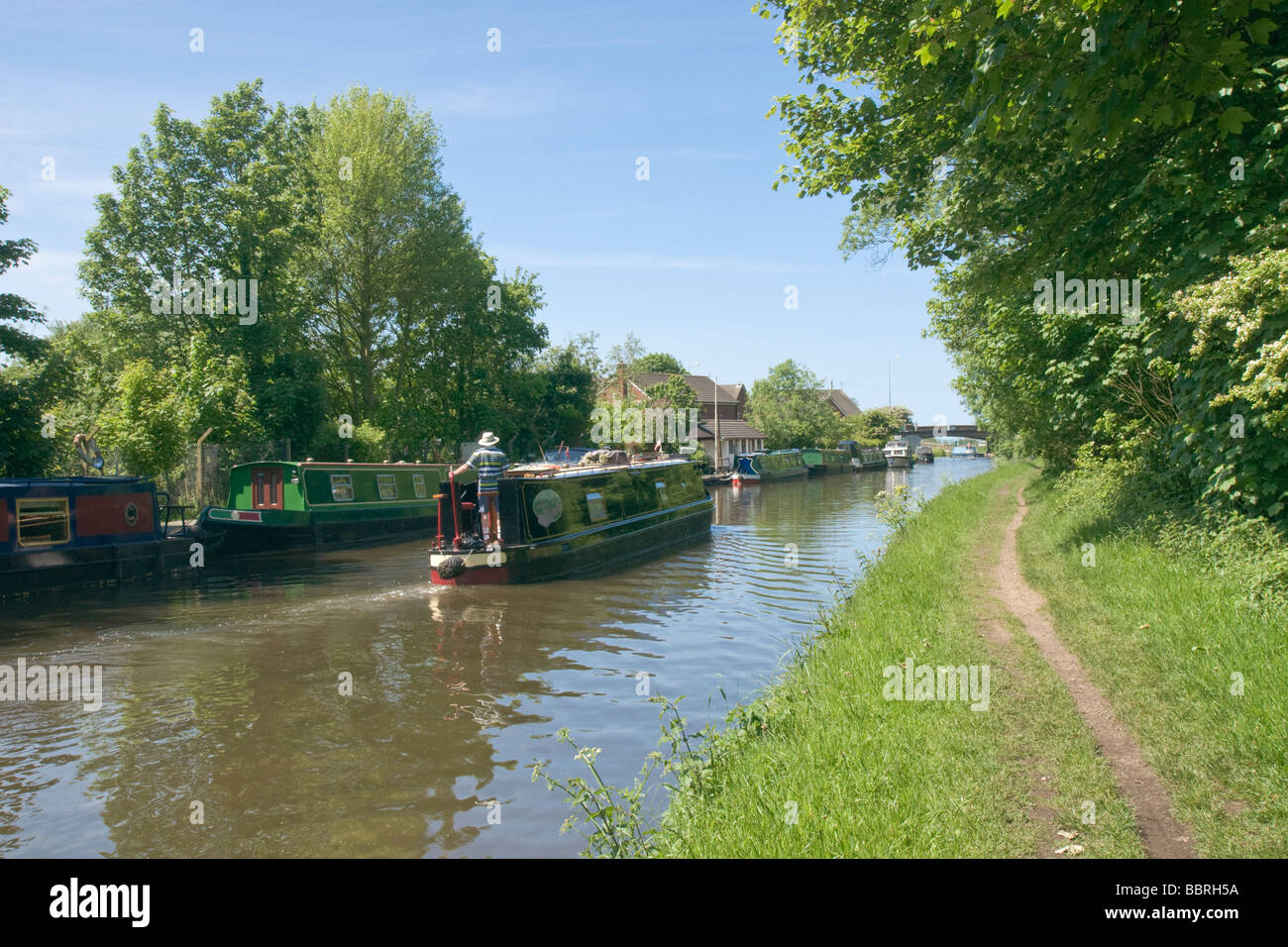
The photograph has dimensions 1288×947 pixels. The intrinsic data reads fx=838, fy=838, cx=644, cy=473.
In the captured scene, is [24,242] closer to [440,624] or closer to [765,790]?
[440,624]

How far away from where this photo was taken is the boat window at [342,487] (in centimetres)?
2358

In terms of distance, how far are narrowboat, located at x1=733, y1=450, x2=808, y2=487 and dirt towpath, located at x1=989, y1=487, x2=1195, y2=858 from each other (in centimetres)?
3863

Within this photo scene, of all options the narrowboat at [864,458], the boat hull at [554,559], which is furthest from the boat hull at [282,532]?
the narrowboat at [864,458]

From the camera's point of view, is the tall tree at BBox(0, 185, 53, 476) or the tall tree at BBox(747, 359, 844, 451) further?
the tall tree at BBox(747, 359, 844, 451)

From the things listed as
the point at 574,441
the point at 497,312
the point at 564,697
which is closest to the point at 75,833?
the point at 564,697

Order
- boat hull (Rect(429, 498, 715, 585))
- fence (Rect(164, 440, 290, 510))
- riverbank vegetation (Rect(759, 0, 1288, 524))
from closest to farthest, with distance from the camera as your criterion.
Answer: riverbank vegetation (Rect(759, 0, 1288, 524))
boat hull (Rect(429, 498, 715, 585))
fence (Rect(164, 440, 290, 510))

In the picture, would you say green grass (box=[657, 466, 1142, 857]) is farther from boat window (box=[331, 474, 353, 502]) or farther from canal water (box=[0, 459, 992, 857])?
boat window (box=[331, 474, 353, 502])

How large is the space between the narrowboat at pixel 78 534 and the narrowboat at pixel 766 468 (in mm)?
34020

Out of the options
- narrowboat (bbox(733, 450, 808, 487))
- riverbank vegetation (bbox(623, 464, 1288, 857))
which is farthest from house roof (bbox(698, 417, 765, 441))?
riverbank vegetation (bbox(623, 464, 1288, 857))

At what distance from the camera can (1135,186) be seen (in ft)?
28.3

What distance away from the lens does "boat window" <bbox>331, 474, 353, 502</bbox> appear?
23.6 m

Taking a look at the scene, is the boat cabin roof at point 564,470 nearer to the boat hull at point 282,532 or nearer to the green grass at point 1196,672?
the boat hull at point 282,532

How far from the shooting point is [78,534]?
16.5m

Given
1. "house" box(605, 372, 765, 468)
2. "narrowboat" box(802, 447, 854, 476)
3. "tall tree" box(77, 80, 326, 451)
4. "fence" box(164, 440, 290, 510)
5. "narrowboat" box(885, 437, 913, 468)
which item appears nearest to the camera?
"fence" box(164, 440, 290, 510)
